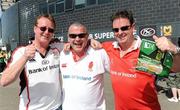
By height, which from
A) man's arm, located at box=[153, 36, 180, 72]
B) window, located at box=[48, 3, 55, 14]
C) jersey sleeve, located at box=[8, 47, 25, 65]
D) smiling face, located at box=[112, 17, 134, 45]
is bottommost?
jersey sleeve, located at box=[8, 47, 25, 65]

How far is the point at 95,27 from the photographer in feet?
83.1

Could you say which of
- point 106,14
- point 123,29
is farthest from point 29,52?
point 106,14

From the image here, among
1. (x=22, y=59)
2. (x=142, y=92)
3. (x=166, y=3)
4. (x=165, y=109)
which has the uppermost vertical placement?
(x=166, y=3)

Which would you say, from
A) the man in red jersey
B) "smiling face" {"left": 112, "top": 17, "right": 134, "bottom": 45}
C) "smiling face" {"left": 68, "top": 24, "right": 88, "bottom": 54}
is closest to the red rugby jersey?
the man in red jersey

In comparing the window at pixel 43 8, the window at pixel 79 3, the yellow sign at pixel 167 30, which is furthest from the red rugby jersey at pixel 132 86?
the window at pixel 43 8

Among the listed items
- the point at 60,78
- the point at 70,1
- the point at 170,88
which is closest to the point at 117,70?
the point at 60,78

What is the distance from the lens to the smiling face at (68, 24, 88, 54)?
13.7 feet

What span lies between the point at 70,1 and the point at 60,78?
954 inches

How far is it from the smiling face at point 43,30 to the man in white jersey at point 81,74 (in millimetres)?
237

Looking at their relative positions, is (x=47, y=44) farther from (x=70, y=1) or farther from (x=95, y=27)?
(x=70, y=1)

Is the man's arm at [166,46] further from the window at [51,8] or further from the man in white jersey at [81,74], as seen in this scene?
the window at [51,8]

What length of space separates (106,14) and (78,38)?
20118 millimetres

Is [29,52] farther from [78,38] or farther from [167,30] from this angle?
[167,30]

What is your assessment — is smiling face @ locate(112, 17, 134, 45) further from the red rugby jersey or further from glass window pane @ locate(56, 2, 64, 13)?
glass window pane @ locate(56, 2, 64, 13)
